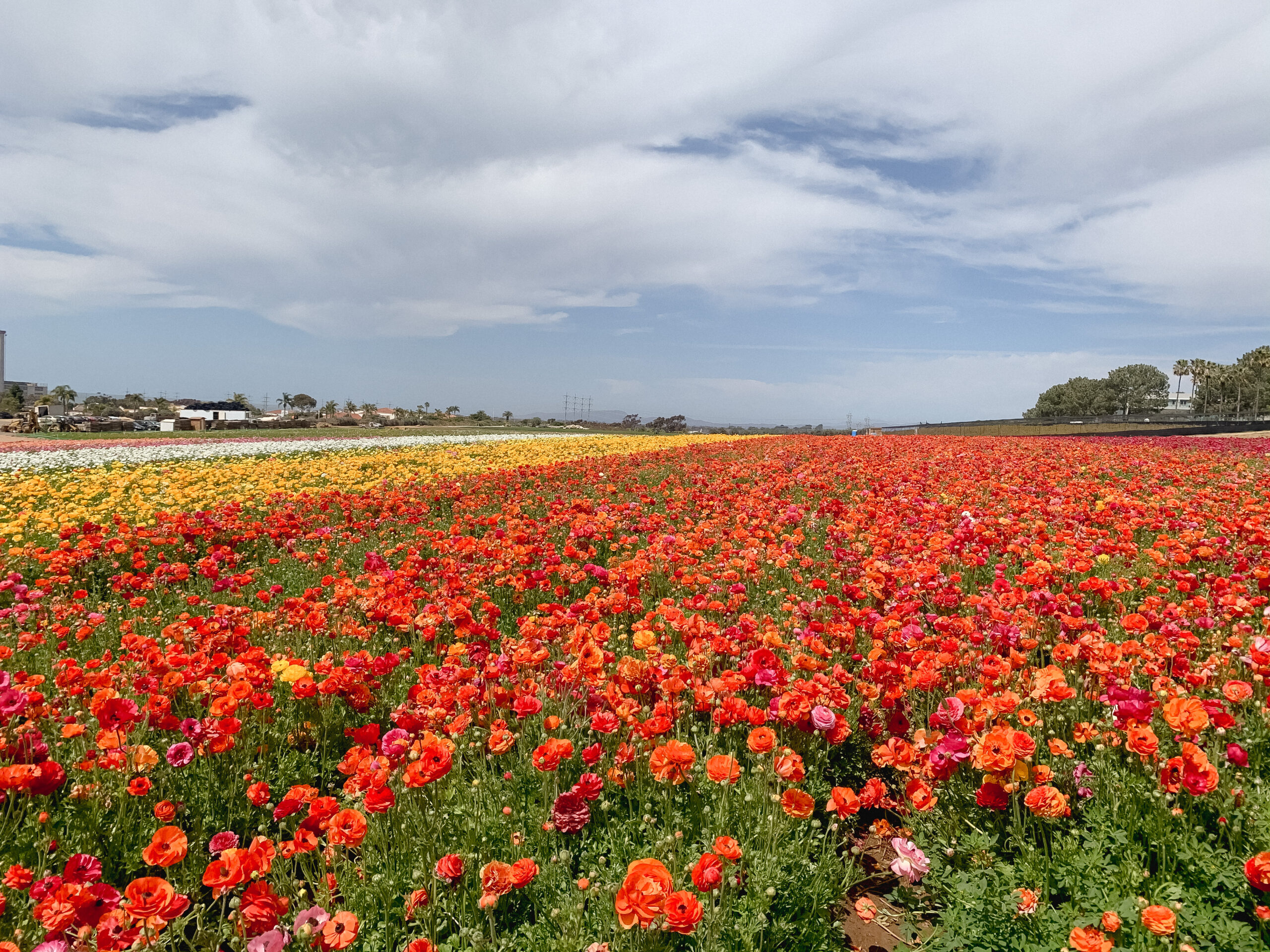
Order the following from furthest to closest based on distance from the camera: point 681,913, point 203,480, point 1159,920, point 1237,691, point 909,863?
point 203,480, point 1237,691, point 909,863, point 1159,920, point 681,913

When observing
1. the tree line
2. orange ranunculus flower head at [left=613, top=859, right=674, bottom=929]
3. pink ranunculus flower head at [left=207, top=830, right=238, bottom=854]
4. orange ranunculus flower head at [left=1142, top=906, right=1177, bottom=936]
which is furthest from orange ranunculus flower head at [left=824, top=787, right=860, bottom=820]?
the tree line

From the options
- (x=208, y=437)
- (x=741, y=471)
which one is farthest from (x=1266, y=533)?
(x=208, y=437)

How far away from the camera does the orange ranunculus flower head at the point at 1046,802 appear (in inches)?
93.1

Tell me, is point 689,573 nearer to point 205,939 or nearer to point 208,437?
point 205,939

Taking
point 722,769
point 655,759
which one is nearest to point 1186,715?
point 722,769

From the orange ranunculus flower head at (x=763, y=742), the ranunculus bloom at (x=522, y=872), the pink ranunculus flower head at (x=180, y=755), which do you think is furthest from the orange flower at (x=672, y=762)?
the pink ranunculus flower head at (x=180, y=755)

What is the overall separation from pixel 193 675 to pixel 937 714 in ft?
11.1

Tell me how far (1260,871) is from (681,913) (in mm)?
1736

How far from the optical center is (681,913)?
5.95 ft

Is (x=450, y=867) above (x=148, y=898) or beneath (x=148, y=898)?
beneath

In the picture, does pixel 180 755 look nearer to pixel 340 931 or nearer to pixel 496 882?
pixel 340 931

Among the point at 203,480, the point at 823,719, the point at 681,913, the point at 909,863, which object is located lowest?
the point at 909,863

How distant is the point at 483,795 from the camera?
291 centimetres

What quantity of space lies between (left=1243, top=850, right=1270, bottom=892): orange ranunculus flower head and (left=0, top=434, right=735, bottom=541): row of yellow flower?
9.61 m
